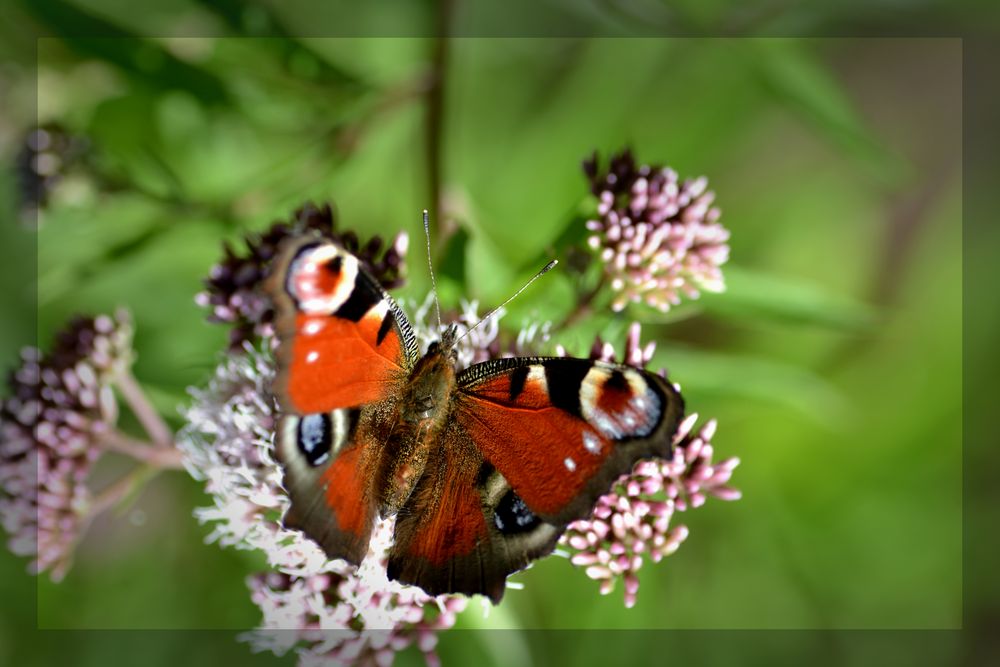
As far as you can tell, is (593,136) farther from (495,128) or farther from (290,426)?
(290,426)

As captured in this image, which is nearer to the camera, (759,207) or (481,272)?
(481,272)

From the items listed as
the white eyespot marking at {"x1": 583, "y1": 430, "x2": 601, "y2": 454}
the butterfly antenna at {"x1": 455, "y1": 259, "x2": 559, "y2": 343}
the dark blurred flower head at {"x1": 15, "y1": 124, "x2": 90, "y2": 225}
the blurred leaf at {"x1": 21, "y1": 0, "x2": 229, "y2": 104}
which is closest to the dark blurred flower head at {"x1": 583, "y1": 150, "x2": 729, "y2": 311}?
the butterfly antenna at {"x1": 455, "y1": 259, "x2": 559, "y2": 343}

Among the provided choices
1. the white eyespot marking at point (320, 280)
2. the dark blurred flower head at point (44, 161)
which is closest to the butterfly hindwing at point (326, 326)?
the white eyespot marking at point (320, 280)

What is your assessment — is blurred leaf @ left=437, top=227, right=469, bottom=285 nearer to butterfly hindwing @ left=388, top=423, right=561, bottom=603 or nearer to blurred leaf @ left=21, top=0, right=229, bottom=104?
butterfly hindwing @ left=388, top=423, right=561, bottom=603

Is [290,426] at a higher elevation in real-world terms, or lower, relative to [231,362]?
lower

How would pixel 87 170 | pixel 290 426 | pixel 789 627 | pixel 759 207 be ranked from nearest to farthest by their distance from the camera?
pixel 290 426 < pixel 87 170 < pixel 789 627 < pixel 759 207

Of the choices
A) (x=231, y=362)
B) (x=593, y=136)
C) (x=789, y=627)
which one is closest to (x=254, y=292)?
(x=231, y=362)

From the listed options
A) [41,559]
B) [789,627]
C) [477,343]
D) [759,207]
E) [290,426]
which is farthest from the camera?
→ [759,207]
